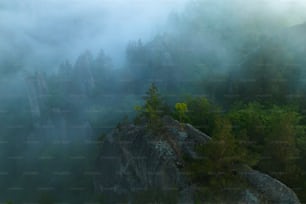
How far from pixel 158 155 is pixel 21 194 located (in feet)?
4.57

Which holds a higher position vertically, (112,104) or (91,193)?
(112,104)

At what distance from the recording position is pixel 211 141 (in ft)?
8.77

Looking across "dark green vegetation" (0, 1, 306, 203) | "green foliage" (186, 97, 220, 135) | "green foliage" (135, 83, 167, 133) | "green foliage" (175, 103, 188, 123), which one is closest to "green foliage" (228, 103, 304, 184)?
"dark green vegetation" (0, 1, 306, 203)

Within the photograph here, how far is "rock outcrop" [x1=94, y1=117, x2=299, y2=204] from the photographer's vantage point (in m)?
2.70

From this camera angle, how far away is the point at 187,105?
383 cm

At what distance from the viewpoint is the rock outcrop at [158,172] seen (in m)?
2.70

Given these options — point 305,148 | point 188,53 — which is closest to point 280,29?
point 188,53

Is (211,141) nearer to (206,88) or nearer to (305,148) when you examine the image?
(305,148)

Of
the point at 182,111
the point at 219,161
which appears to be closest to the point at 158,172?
the point at 219,161

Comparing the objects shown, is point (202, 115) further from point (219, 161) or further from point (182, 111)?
point (219, 161)

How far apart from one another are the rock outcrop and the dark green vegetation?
93mm

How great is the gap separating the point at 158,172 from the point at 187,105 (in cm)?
99

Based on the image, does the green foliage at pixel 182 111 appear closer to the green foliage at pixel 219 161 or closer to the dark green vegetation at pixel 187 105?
the dark green vegetation at pixel 187 105

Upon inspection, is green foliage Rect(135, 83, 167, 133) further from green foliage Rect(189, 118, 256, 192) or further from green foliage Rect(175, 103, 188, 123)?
green foliage Rect(189, 118, 256, 192)
